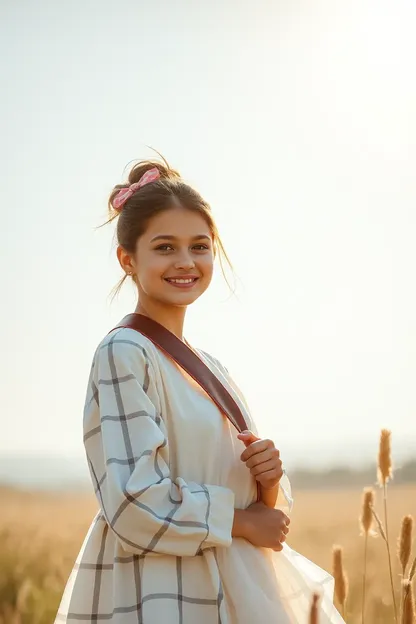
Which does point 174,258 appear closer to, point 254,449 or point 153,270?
point 153,270

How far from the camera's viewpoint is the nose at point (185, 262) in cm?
230

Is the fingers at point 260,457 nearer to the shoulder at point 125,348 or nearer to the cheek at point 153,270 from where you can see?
the shoulder at point 125,348

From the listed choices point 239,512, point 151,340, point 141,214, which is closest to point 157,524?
point 239,512

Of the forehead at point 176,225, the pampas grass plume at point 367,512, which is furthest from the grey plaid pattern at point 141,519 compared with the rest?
the pampas grass plume at point 367,512

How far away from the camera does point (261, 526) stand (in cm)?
215

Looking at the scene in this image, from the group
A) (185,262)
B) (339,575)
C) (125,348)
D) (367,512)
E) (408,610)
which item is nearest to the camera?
(408,610)

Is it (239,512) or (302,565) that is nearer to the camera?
(239,512)

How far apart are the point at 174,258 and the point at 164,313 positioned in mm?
155

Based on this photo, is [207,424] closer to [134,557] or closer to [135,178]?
[134,557]

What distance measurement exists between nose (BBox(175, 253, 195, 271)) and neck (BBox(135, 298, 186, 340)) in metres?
0.13

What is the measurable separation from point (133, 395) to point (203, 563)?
407 mm

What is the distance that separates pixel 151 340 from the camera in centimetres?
227

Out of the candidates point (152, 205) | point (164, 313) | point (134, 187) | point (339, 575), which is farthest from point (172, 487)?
point (134, 187)

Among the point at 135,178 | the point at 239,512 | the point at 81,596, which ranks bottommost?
the point at 81,596
